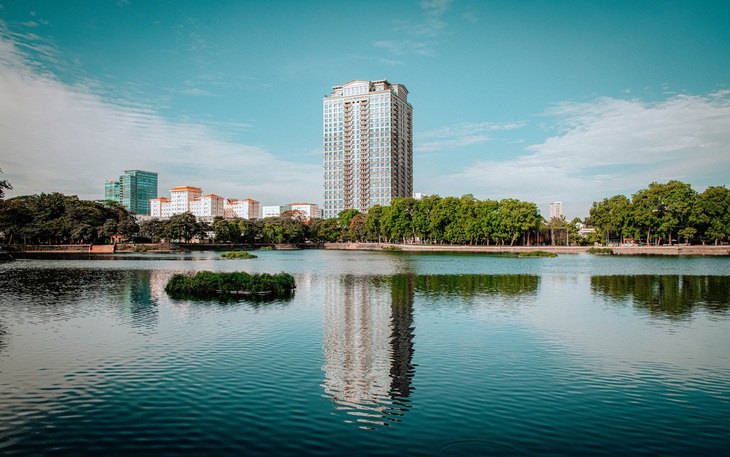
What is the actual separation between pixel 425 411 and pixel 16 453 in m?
7.13

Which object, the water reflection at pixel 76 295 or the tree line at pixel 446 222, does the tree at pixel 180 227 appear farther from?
the water reflection at pixel 76 295

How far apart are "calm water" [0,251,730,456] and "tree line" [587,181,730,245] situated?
7839 centimetres

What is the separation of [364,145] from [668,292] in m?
157

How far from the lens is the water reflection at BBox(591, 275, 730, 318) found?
77.1ft

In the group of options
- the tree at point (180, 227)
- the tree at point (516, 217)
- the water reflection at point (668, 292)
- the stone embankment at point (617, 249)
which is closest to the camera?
the water reflection at point (668, 292)

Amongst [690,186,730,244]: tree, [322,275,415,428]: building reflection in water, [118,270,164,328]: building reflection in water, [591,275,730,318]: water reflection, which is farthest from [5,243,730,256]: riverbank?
[322,275,415,428]: building reflection in water

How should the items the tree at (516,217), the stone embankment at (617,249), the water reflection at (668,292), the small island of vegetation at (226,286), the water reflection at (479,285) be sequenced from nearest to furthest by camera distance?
the water reflection at (668,292) < the small island of vegetation at (226,286) < the water reflection at (479,285) < the stone embankment at (617,249) < the tree at (516,217)

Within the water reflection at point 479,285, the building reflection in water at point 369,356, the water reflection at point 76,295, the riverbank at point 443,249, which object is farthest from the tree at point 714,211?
the water reflection at point 76,295

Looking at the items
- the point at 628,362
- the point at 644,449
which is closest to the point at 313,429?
the point at 644,449

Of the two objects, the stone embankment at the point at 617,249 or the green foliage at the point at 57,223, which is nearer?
the green foliage at the point at 57,223

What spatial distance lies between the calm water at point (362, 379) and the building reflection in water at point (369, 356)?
67mm

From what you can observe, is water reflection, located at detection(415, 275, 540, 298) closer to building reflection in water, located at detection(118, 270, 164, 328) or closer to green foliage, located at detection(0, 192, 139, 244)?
building reflection in water, located at detection(118, 270, 164, 328)

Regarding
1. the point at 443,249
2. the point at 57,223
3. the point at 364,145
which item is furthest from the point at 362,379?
the point at 364,145

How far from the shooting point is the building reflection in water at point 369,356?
10117mm
